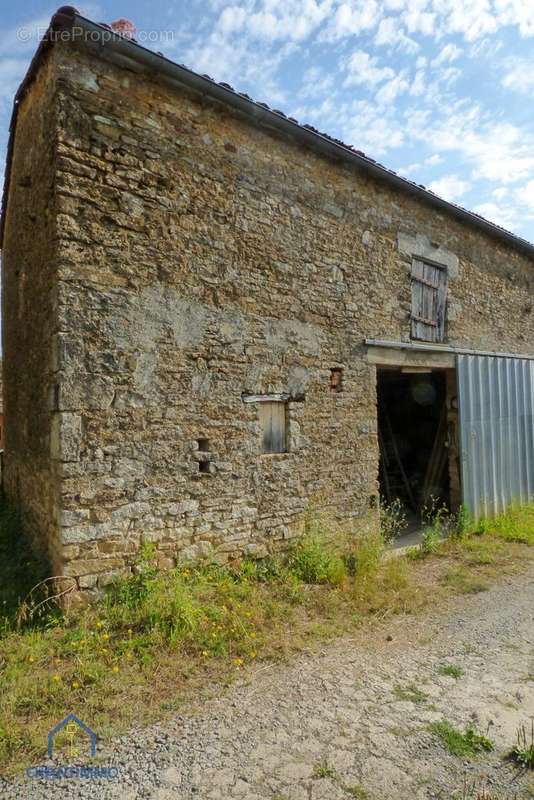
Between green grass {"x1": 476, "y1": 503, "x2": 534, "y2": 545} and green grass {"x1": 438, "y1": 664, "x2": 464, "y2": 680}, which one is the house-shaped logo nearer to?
green grass {"x1": 438, "y1": 664, "x2": 464, "y2": 680}

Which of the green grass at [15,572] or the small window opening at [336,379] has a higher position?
the small window opening at [336,379]

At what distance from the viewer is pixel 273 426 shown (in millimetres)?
5523

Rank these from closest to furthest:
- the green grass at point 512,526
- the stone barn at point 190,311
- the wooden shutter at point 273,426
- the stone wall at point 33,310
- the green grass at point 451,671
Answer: the green grass at point 451,671 < the stone barn at point 190,311 < the stone wall at point 33,310 < the wooden shutter at point 273,426 < the green grass at point 512,526

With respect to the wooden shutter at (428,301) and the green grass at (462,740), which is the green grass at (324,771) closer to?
the green grass at (462,740)

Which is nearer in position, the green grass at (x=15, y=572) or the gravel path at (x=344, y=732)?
the gravel path at (x=344, y=732)

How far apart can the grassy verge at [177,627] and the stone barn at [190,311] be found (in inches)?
13.5

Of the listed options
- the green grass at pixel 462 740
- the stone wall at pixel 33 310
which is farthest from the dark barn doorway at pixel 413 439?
the stone wall at pixel 33 310

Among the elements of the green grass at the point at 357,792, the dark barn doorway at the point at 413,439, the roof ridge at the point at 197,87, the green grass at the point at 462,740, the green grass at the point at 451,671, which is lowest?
the green grass at the point at 451,671

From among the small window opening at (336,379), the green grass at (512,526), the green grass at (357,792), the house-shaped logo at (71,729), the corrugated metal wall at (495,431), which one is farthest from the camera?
the corrugated metal wall at (495,431)

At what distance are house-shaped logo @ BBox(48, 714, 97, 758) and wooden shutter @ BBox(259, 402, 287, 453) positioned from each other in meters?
3.12

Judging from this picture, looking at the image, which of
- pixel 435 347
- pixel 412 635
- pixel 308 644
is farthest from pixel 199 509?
pixel 435 347

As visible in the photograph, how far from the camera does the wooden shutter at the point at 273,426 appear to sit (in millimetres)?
5441

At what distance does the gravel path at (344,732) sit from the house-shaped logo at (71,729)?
5.0 inches

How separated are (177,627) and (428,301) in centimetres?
598
